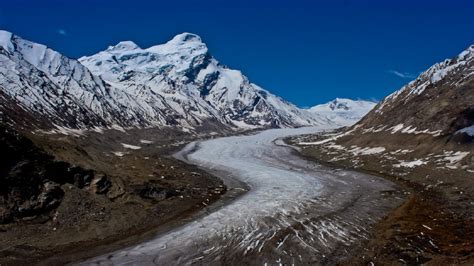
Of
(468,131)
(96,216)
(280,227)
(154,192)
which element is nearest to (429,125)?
(468,131)

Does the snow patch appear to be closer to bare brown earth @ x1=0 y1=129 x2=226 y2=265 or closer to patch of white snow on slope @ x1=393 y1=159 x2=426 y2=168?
patch of white snow on slope @ x1=393 y1=159 x2=426 y2=168

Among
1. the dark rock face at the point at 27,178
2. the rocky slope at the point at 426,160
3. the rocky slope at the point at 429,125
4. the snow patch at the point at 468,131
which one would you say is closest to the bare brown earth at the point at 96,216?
the dark rock face at the point at 27,178

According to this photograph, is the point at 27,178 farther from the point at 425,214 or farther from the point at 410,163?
the point at 410,163

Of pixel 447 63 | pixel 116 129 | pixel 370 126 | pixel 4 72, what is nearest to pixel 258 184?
pixel 370 126

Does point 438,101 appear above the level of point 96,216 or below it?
above

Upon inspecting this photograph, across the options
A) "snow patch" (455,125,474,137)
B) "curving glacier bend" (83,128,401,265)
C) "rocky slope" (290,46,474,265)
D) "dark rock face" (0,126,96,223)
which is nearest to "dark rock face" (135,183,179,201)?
"dark rock face" (0,126,96,223)

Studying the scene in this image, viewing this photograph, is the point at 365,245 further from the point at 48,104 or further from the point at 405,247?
the point at 48,104

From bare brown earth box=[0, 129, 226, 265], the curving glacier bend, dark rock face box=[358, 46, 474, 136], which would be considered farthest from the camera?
dark rock face box=[358, 46, 474, 136]
